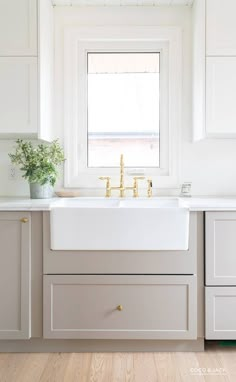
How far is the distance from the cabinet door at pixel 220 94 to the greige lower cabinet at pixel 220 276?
0.60m

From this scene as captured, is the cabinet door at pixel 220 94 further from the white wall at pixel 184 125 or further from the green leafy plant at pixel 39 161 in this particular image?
the green leafy plant at pixel 39 161

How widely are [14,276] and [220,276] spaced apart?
116cm

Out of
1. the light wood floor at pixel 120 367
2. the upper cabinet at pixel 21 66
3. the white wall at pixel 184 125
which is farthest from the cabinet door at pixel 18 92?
the light wood floor at pixel 120 367

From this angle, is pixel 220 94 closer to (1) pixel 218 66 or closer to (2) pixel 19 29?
(1) pixel 218 66

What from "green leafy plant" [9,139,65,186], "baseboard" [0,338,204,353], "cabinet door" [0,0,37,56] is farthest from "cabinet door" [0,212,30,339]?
"cabinet door" [0,0,37,56]

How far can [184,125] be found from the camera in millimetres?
2912

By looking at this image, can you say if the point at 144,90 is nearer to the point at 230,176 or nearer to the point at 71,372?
the point at 230,176

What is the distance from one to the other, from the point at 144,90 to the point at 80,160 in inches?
27.2

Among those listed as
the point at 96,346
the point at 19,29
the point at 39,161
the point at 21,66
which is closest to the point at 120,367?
the point at 96,346

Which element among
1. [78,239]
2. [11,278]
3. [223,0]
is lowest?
[11,278]

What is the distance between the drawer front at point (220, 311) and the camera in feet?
7.53

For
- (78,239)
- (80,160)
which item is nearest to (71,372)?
(78,239)

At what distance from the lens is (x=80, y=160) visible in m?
2.96

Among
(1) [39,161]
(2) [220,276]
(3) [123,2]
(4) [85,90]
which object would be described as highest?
(3) [123,2]
